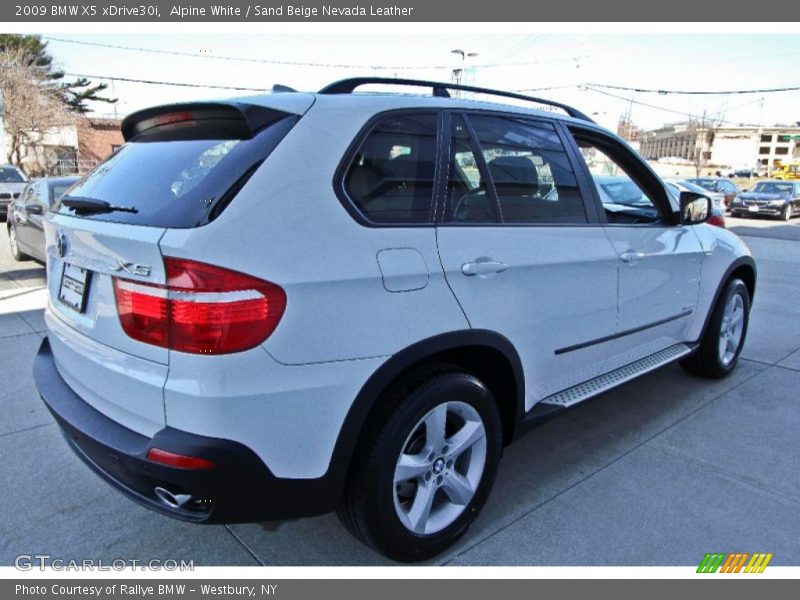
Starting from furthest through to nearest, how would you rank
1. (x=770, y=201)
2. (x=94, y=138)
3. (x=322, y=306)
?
(x=94, y=138) → (x=770, y=201) → (x=322, y=306)

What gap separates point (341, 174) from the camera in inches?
82.8

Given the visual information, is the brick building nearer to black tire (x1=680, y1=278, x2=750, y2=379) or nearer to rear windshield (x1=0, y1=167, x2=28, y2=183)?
rear windshield (x1=0, y1=167, x2=28, y2=183)

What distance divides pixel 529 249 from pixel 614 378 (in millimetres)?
1156

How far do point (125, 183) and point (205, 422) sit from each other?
1.10 m

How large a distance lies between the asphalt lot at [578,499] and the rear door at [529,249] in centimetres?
49

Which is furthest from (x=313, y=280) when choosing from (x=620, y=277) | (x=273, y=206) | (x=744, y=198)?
(x=744, y=198)

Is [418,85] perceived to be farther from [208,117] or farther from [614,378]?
[614,378]

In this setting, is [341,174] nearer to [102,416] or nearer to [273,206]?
[273,206]

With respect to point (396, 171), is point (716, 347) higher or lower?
lower

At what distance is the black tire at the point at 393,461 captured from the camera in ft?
7.09

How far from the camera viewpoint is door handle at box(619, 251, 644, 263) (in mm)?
3205

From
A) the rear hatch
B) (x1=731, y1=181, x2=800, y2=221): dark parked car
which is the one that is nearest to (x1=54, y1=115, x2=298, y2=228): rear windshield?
the rear hatch

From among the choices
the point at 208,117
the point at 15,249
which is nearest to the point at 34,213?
the point at 15,249

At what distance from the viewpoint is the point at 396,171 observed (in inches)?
90.7
